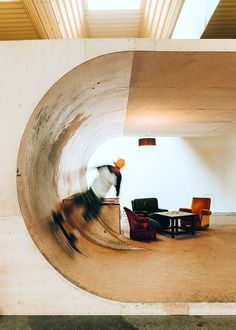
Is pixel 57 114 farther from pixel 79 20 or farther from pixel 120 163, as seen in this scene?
pixel 120 163

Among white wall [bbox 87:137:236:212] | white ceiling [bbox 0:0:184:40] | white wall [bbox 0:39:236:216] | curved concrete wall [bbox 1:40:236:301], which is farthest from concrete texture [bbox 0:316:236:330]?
white wall [bbox 87:137:236:212]

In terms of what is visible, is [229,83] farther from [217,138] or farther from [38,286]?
[217,138]

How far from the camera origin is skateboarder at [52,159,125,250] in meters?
5.33

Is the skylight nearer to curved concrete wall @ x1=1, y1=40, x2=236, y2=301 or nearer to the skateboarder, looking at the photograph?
curved concrete wall @ x1=1, y1=40, x2=236, y2=301

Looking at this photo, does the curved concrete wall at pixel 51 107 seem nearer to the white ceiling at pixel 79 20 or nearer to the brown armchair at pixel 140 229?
the white ceiling at pixel 79 20

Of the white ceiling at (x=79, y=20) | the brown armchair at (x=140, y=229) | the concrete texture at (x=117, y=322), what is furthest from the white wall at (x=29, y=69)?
the brown armchair at (x=140, y=229)

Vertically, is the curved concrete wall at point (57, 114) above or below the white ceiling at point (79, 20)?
below

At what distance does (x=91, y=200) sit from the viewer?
27.7ft

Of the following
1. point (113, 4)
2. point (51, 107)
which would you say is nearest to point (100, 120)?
point (113, 4)

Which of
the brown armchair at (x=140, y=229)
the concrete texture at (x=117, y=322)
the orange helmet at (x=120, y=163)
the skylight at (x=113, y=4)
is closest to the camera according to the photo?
the concrete texture at (x=117, y=322)

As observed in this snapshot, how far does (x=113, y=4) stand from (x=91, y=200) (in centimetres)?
512

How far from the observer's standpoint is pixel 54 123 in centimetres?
368

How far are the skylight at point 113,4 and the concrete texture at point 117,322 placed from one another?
4.38 meters

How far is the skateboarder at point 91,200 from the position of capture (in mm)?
5332
